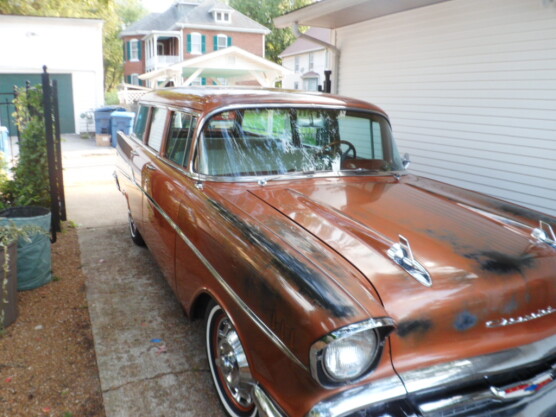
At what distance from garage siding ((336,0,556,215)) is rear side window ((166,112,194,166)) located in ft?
14.6

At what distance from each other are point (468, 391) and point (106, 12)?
751 inches

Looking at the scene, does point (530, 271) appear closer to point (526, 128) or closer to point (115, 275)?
point (115, 275)

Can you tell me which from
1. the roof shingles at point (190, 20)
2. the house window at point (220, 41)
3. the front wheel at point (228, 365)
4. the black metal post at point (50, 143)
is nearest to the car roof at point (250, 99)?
the front wheel at point (228, 365)

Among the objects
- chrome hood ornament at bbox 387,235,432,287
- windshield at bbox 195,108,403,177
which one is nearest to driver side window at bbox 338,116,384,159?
windshield at bbox 195,108,403,177

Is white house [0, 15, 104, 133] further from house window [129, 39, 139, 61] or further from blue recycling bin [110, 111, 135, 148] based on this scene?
house window [129, 39, 139, 61]

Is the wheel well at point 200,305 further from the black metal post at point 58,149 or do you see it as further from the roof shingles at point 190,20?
the roof shingles at point 190,20

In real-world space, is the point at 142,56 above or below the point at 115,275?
above

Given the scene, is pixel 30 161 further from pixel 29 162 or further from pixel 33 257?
pixel 33 257

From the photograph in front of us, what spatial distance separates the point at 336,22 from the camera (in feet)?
28.5

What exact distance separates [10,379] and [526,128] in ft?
19.7

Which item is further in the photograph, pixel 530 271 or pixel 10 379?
pixel 10 379

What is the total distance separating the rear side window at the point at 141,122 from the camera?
4.72 m

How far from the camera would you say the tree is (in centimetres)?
3916

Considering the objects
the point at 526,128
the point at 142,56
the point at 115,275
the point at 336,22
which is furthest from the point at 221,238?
the point at 142,56
